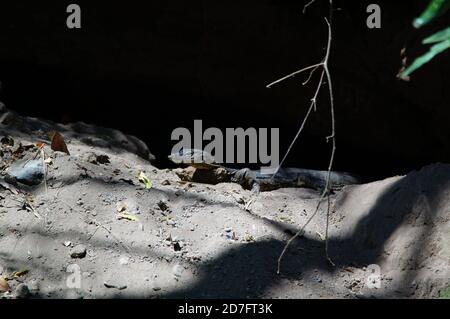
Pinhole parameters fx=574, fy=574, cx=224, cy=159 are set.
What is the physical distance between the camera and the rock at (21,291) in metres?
2.81

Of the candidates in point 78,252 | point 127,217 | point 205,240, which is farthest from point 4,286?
point 205,240

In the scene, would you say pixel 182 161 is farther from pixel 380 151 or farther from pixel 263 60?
pixel 380 151

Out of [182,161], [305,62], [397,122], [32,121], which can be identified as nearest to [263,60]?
[305,62]

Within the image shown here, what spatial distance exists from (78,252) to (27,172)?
0.86 metres

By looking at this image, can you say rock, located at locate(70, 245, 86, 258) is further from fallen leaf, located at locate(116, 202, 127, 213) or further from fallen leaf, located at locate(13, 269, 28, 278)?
fallen leaf, located at locate(116, 202, 127, 213)

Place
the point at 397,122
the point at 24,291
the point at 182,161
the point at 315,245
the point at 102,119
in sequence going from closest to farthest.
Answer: the point at 24,291 → the point at 315,245 → the point at 182,161 → the point at 397,122 → the point at 102,119

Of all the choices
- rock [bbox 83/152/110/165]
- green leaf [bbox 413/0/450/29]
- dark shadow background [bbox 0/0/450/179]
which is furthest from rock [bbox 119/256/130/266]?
dark shadow background [bbox 0/0/450/179]

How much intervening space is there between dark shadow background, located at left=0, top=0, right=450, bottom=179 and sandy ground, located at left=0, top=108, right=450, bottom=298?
8.13 ft

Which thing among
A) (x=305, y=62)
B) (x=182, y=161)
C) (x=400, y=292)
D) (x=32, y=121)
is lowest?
(x=400, y=292)

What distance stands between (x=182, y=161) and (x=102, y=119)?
2424 millimetres

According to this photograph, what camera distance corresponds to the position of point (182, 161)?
15.6 feet

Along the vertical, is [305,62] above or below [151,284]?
above

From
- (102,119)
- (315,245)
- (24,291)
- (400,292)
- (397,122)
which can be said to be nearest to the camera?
(24,291)

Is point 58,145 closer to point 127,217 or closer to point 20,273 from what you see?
point 127,217
